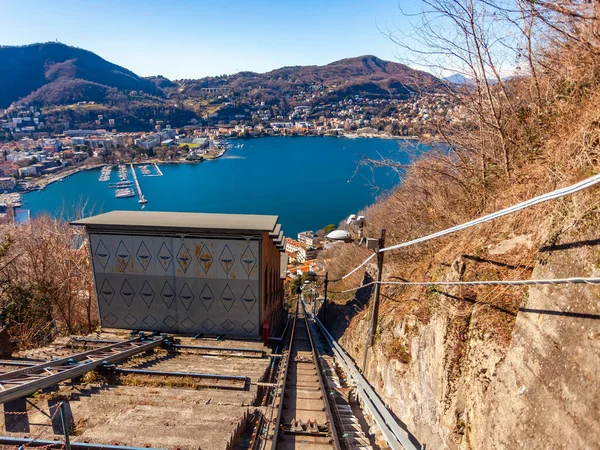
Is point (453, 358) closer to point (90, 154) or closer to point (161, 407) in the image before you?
point (161, 407)

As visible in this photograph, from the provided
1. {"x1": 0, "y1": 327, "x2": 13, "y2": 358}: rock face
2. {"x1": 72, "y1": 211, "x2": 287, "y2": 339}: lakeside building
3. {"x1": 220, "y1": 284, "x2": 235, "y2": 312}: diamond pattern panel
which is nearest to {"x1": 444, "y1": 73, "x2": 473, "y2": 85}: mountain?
{"x1": 72, "y1": 211, "x2": 287, "y2": 339}: lakeside building

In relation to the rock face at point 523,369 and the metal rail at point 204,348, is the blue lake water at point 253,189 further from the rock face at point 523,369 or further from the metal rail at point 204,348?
the rock face at point 523,369

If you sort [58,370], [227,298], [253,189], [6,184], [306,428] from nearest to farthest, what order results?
1. [306,428]
2. [58,370]
3. [227,298]
4. [6,184]
5. [253,189]

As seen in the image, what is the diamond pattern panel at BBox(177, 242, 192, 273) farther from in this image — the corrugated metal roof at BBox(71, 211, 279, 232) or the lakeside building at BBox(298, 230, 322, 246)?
the lakeside building at BBox(298, 230, 322, 246)

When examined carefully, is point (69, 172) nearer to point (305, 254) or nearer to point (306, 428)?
point (305, 254)

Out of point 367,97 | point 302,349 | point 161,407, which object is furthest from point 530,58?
point 367,97

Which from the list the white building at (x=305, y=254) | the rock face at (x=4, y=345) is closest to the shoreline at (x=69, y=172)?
the white building at (x=305, y=254)

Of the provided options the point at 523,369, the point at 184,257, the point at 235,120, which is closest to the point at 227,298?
the point at 184,257
